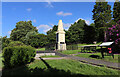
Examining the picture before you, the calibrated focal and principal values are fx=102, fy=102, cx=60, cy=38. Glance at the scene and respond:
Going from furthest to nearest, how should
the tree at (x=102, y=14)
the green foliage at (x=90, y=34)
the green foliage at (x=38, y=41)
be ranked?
the green foliage at (x=90, y=34)
the green foliage at (x=38, y=41)
the tree at (x=102, y=14)

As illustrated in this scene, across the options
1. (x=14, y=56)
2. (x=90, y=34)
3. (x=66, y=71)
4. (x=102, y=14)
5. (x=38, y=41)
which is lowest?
(x=66, y=71)

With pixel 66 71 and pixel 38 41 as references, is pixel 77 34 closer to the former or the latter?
pixel 38 41

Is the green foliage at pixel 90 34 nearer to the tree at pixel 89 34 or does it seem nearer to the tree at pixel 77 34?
the tree at pixel 89 34

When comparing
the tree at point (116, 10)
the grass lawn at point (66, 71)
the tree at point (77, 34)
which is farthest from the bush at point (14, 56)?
the tree at point (77, 34)

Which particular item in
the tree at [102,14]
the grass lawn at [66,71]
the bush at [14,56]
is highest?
the tree at [102,14]

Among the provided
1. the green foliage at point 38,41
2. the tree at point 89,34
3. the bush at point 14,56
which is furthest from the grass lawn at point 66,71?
the tree at point 89,34

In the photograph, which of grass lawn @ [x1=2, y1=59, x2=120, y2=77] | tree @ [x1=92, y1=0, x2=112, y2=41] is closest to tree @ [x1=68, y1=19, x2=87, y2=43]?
tree @ [x1=92, y1=0, x2=112, y2=41]

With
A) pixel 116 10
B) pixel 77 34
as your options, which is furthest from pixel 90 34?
pixel 116 10

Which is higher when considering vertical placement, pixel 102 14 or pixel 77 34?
pixel 102 14

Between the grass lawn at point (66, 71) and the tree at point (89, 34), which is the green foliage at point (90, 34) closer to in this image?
the tree at point (89, 34)

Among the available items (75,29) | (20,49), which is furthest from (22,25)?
(20,49)

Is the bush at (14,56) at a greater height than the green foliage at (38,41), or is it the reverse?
the green foliage at (38,41)

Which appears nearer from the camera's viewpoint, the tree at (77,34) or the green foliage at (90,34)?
the tree at (77,34)


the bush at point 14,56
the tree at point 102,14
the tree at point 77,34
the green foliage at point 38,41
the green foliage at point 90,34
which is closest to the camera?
the bush at point 14,56
